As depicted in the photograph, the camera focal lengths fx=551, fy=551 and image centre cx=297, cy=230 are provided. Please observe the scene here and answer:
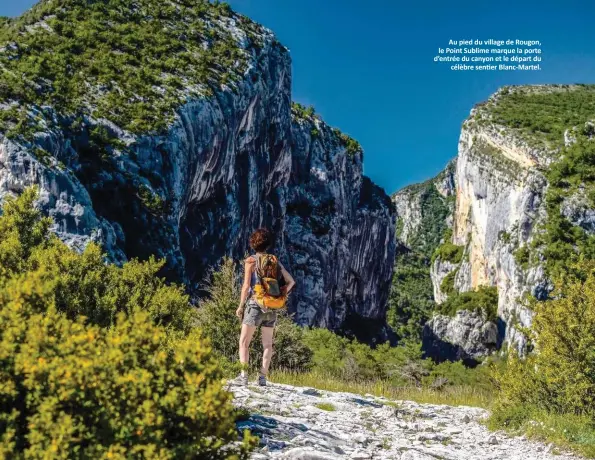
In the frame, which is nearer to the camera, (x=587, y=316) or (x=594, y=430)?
(x=594, y=430)

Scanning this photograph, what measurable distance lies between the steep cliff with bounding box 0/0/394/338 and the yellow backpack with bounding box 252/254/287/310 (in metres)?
16.5

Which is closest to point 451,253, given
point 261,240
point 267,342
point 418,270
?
point 418,270

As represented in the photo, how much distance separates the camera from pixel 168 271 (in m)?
31.4

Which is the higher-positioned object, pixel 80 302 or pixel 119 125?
pixel 119 125

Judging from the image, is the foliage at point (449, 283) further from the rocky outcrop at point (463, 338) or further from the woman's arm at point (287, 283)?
the woman's arm at point (287, 283)

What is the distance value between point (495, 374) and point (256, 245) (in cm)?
550

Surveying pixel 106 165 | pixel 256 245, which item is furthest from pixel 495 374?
pixel 106 165

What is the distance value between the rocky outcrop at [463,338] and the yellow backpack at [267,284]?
188 ft

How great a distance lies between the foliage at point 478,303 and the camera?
67125mm

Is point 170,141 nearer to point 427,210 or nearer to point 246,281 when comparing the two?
point 246,281

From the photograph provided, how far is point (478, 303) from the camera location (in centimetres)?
6862

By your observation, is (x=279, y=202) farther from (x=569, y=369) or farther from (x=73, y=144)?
(x=569, y=369)

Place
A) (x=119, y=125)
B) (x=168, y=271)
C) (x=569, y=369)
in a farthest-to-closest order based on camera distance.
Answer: (x=119, y=125), (x=168, y=271), (x=569, y=369)

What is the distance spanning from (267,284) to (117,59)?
40014 millimetres
